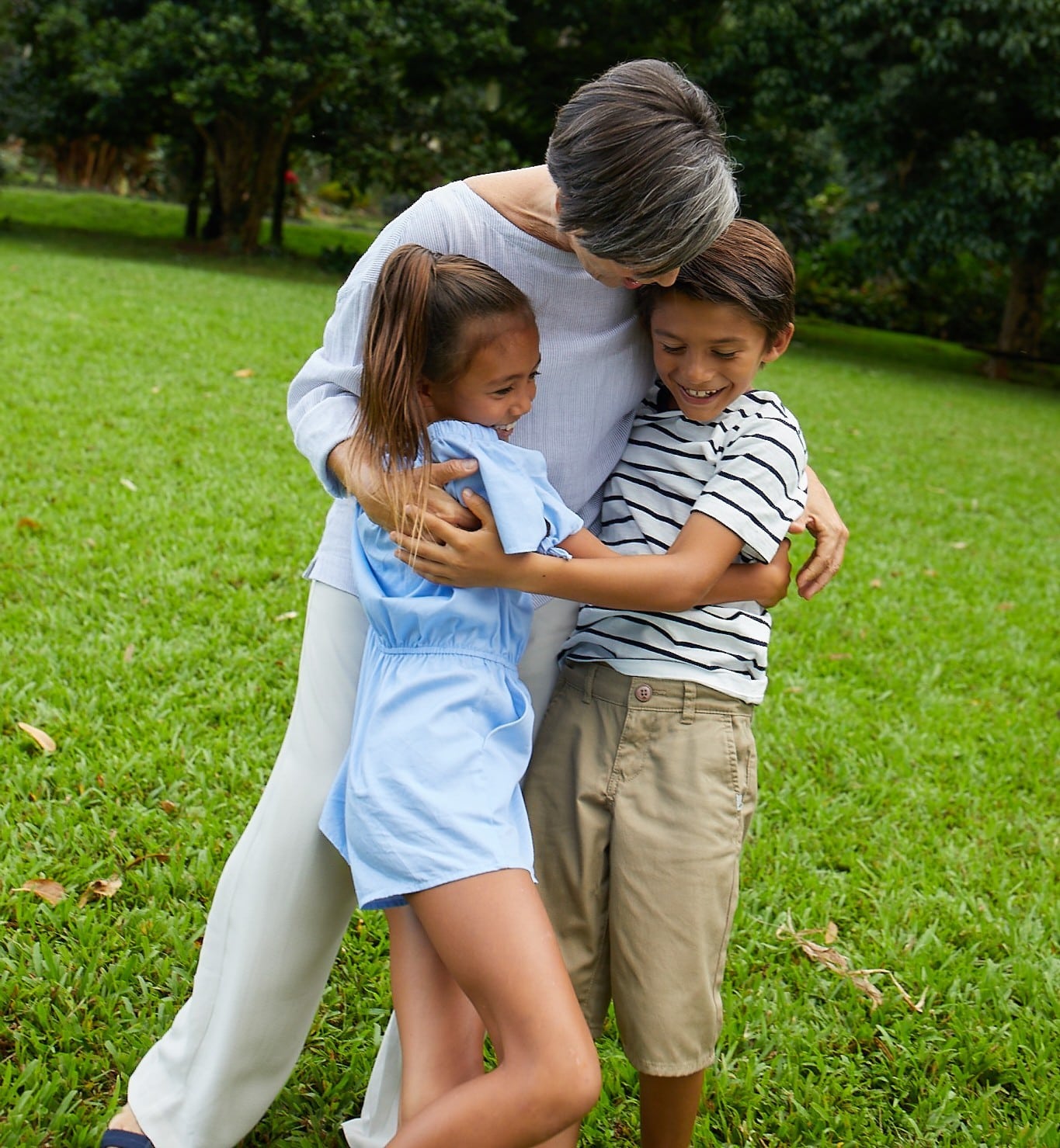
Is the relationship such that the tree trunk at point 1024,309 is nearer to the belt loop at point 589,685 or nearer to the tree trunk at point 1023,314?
the tree trunk at point 1023,314

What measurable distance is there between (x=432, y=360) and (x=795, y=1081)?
5.43 ft

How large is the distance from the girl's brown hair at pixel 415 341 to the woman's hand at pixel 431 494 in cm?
1

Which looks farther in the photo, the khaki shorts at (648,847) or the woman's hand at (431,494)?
the khaki shorts at (648,847)

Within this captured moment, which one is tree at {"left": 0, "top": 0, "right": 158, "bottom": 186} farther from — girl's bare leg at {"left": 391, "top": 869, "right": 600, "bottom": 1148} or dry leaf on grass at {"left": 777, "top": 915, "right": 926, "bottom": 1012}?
girl's bare leg at {"left": 391, "top": 869, "right": 600, "bottom": 1148}

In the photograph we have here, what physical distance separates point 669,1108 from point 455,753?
79cm

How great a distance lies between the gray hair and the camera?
1.60 meters

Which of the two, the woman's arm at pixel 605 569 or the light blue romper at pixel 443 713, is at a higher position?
the woman's arm at pixel 605 569

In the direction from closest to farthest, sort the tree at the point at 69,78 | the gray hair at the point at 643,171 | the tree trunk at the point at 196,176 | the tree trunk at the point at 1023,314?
the gray hair at the point at 643,171
the tree at the point at 69,78
the tree trunk at the point at 1023,314
the tree trunk at the point at 196,176

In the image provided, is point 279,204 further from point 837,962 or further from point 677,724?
point 677,724

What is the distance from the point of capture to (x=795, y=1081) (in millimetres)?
2426

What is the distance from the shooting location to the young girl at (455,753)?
4.99ft

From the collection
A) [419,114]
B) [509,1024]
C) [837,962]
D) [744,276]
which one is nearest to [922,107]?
[419,114]

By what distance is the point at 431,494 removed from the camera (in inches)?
67.2

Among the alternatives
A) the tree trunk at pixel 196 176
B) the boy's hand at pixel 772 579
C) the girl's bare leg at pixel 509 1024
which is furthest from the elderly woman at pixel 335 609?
the tree trunk at pixel 196 176
